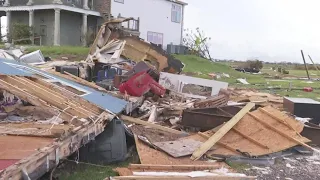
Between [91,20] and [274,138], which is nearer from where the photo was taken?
[274,138]

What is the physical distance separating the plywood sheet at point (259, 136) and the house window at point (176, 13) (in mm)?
30651

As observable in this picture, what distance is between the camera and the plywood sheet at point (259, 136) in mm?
6790

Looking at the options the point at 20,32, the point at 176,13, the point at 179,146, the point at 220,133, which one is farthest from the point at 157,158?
the point at 176,13

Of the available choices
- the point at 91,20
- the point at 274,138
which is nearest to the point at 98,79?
the point at 274,138

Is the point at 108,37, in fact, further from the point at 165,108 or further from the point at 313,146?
the point at 313,146

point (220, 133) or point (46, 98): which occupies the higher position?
point (46, 98)

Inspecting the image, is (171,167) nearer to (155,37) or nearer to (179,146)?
(179,146)

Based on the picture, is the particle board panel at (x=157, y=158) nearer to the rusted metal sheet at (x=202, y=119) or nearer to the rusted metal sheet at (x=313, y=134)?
the rusted metal sheet at (x=202, y=119)

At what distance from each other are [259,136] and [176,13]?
32.0 m

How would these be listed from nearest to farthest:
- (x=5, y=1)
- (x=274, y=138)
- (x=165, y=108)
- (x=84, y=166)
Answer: (x=84, y=166) → (x=274, y=138) → (x=165, y=108) → (x=5, y=1)

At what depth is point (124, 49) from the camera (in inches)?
540

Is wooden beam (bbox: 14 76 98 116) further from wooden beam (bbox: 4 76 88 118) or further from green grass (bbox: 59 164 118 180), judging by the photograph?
green grass (bbox: 59 164 118 180)

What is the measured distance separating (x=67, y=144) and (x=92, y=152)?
1349mm

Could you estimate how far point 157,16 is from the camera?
35.8 meters
